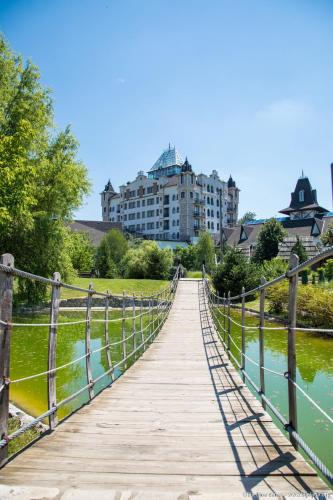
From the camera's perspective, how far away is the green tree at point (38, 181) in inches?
751

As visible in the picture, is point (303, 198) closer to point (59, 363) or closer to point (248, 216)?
point (248, 216)

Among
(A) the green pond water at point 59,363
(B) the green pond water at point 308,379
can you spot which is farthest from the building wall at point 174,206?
(B) the green pond water at point 308,379

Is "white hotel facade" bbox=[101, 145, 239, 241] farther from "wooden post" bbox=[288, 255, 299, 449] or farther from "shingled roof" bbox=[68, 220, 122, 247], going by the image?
"wooden post" bbox=[288, 255, 299, 449]

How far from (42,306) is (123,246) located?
940 inches

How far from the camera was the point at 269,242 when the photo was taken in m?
42.0

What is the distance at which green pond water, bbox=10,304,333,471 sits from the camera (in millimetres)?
7193

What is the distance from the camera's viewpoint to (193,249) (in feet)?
167

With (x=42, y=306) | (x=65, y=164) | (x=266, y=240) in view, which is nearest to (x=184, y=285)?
(x=42, y=306)

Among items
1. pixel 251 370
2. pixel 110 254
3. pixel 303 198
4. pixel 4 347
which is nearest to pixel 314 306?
pixel 251 370

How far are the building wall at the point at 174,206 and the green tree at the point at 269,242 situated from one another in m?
25.4

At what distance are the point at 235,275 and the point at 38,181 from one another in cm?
1359

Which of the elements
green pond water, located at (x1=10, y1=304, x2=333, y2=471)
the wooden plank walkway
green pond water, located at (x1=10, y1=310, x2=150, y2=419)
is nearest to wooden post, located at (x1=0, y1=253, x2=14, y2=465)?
the wooden plank walkway

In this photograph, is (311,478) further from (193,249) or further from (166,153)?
(166,153)

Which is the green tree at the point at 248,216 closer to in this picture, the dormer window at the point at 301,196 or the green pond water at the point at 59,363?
the dormer window at the point at 301,196
